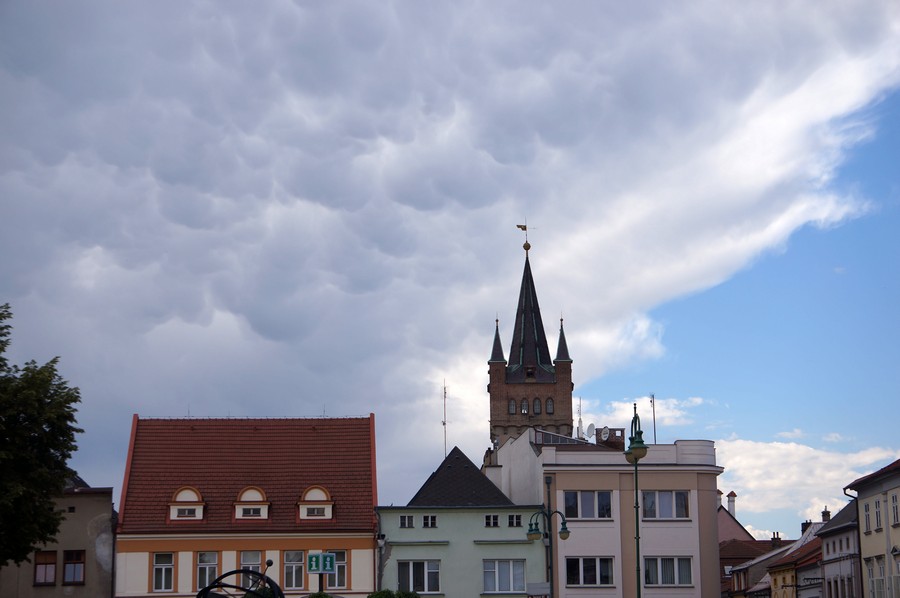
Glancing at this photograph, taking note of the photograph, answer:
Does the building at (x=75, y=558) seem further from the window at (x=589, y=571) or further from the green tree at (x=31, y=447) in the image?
the window at (x=589, y=571)

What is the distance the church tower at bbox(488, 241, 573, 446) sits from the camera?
141 meters

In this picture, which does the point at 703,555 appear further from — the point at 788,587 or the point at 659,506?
the point at 788,587

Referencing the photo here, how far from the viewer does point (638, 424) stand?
34.7m

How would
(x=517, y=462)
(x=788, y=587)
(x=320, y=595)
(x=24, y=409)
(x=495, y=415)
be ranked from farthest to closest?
(x=495, y=415) → (x=788, y=587) → (x=517, y=462) → (x=320, y=595) → (x=24, y=409)

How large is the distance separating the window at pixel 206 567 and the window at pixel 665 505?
1962cm

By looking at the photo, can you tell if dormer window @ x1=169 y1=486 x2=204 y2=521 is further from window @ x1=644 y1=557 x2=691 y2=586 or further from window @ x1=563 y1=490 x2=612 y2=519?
window @ x1=644 y1=557 x2=691 y2=586

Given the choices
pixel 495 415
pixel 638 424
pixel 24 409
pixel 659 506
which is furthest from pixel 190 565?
pixel 495 415

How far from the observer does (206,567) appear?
55094mm

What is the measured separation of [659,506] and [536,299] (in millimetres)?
86219

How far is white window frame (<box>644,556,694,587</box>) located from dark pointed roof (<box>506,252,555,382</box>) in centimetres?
8391

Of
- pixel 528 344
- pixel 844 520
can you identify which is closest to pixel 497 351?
pixel 528 344

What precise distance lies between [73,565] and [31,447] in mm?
14100

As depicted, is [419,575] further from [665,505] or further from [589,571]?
[665,505]

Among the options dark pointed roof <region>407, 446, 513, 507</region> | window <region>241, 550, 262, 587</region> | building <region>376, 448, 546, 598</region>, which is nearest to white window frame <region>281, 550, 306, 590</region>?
window <region>241, 550, 262, 587</region>
